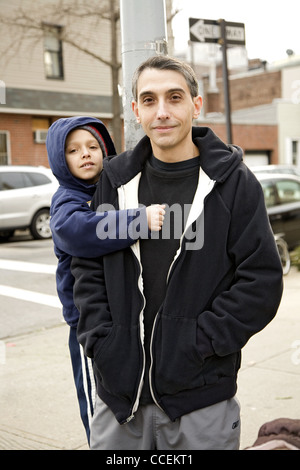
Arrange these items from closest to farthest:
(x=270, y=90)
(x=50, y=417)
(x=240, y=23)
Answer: (x=50, y=417)
(x=240, y=23)
(x=270, y=90)

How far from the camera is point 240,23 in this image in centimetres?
855

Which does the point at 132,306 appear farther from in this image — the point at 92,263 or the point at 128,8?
the point at 128,8

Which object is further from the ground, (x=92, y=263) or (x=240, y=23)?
(x=240, y=23)

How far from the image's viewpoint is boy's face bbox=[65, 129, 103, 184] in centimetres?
241

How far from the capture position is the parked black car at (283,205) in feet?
31.9

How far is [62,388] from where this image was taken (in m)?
4.89

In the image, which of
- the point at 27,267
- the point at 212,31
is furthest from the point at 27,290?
the point at 212,31

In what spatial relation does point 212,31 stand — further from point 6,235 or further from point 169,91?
point 6,235

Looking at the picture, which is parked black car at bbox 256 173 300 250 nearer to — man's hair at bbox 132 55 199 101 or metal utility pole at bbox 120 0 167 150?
metal utility pole at bbox 120 0 167 150

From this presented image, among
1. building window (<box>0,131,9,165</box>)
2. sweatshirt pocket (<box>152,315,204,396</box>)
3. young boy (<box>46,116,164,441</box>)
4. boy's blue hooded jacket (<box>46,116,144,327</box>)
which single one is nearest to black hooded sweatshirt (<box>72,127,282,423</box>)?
sweatshirt pocket (<box>152,315,204,396</box>)

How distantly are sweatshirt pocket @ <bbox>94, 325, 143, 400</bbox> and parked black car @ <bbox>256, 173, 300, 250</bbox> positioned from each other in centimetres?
782
